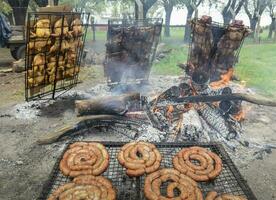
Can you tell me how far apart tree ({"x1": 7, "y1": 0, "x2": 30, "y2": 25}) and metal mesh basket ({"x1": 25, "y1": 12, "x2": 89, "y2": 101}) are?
14809mm

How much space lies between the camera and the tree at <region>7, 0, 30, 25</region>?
20.5 metres

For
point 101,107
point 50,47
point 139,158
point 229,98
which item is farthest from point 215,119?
point 50,47

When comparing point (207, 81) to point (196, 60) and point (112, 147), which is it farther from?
point (112, 147)

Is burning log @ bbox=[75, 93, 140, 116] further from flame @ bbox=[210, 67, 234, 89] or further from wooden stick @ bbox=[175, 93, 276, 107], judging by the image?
flame @ bbox=[210, 67, 234, 89]

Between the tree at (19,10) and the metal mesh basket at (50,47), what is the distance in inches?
583

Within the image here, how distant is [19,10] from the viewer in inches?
808

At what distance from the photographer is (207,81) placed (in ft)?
32.4

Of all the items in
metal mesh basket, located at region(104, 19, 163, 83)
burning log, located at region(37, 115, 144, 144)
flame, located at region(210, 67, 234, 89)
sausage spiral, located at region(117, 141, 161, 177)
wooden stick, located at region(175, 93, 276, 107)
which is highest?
metal mesh basket, located at region(104, 19, 163, 83)

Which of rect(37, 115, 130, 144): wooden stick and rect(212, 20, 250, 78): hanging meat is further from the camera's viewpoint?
rect(212, 20, 250, 78): hanging meat

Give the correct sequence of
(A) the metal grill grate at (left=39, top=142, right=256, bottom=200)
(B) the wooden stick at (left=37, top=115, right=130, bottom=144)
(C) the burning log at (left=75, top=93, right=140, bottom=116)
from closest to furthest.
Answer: (A) the metal grill grate at (left=39, top=142, right=256, bottom=200) < (B) the wooden stick at (left=37, top=115, right=130, bottom=144) < (C) the burning log at (left=75, top=93, right=140, bottom=116)

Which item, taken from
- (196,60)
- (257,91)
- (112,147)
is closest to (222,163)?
(112,147)

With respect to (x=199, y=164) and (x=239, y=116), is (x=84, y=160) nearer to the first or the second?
(x=199, y=164)

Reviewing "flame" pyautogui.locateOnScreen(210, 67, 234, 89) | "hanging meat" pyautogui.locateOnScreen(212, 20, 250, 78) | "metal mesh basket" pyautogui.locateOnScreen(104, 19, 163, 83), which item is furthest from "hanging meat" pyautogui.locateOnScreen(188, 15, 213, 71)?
"metal mesh basket" pyautogui.locateOnScreen(104, 19, 163, 83)

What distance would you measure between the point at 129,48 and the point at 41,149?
472 centimetres
